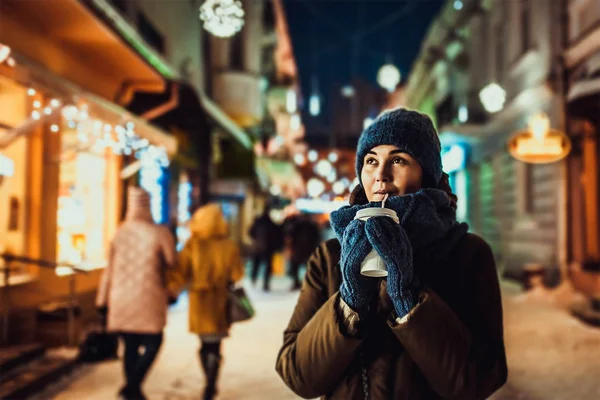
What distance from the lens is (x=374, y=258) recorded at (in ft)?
4.94

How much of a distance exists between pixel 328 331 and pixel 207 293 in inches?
159

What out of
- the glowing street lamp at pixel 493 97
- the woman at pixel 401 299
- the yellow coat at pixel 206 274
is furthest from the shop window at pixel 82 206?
the glowing street lamp at pixel 493 97

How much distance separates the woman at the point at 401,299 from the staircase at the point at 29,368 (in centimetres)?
497

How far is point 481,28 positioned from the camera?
21.2m

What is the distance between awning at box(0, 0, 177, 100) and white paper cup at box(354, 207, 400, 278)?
21.2 feet

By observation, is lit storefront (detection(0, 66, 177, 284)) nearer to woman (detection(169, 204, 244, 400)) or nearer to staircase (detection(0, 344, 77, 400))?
staircase (detection(0, 344, 77, 400))

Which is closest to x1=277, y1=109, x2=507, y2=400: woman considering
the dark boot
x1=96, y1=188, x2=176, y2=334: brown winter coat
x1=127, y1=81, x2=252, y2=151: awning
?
x1=96, y1=188, x2=176, y2=334: brown winter coat

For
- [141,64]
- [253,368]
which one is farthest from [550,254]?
[141,64]

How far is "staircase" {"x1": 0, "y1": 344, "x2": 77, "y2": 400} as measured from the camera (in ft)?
18.8

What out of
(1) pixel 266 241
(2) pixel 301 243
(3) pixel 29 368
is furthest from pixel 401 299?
(1) pixel 266 241

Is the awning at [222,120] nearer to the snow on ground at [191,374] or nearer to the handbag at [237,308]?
the snow on ground at [191,374]

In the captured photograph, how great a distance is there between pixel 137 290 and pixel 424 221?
13.8 ft

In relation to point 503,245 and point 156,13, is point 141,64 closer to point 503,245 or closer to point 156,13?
point 156,13

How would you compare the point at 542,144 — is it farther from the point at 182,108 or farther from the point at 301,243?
the point at 182,108
